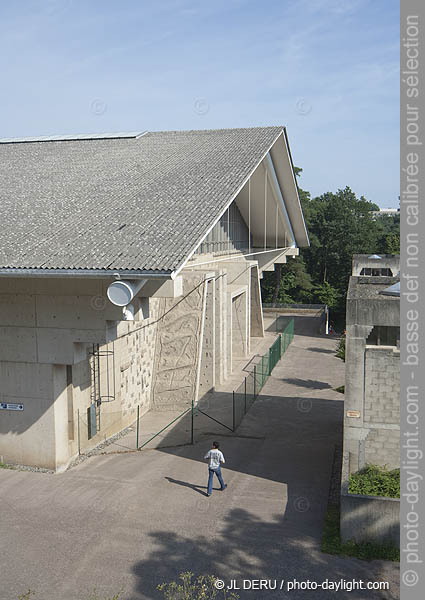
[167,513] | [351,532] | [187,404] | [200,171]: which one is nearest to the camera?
[351,532]

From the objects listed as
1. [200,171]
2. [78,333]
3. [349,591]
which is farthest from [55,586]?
[200,171]

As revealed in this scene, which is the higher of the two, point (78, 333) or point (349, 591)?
point (78, 333)

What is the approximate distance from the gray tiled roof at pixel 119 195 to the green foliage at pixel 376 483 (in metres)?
5.58

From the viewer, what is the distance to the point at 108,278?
476 inches

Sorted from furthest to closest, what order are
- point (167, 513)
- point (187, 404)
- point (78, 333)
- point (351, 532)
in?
point (187, 404), point (78, 333), point (167, 513), point (351, 532)

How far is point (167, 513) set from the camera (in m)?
11.5

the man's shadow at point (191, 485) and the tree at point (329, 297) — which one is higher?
the tree at point (329, 297)

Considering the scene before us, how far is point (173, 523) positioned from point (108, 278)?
5265 millimetres

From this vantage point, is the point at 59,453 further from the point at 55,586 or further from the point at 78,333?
the point at 55,586

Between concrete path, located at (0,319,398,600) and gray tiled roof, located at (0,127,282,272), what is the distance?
16.8 ft

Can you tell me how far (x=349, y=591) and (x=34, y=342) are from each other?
8.86 meters

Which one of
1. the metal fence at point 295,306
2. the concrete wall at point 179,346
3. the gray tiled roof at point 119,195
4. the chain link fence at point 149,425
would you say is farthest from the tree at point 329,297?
the concrete wall at point 179,346

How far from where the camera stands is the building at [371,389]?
11453mm

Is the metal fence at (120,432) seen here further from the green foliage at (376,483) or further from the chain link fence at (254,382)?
the green foliage at (376,483)
